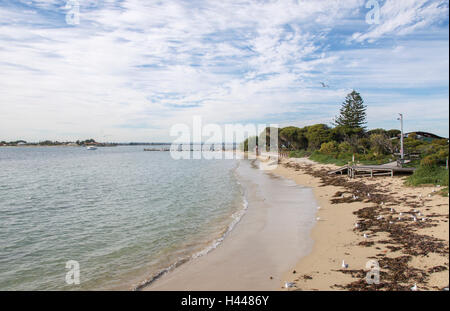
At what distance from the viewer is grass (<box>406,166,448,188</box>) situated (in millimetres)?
14892

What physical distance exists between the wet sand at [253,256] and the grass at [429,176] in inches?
265

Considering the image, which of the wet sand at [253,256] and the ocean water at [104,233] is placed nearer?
the wet sand at [253,256]

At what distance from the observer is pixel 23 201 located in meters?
19.1

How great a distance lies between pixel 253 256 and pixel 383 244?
4175 mm

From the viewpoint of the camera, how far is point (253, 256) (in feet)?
29.3

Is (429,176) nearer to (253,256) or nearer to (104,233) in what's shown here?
(253,256)

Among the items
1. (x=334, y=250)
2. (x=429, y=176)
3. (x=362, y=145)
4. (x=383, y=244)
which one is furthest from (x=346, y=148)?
(x=334, y=250)

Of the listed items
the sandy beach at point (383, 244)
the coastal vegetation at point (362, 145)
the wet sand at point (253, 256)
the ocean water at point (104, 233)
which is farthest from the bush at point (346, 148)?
the wet sand at point (253, 256)

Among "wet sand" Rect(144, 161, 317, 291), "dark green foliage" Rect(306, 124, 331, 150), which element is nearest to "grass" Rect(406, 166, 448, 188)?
"wet sand" Rect(144, 161, 317, 291)

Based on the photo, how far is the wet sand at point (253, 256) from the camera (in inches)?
287

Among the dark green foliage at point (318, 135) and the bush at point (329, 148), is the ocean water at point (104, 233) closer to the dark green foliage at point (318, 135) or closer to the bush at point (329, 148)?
the bush at point (329, 148)

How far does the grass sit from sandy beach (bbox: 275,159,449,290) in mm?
729
